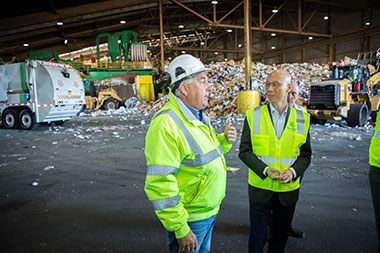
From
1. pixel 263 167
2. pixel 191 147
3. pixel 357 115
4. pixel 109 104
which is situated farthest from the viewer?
pixel 109 104

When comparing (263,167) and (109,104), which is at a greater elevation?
(109,104)

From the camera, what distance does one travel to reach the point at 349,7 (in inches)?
844

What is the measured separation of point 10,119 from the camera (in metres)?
10.4

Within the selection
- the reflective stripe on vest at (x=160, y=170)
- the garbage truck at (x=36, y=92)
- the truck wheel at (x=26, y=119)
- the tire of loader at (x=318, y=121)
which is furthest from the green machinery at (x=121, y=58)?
the reflective stripe on vest at (x=160, y=170)

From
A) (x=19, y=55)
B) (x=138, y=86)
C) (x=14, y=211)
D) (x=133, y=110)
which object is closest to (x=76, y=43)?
(x=19, y=55)

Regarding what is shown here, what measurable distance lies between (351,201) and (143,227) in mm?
2686

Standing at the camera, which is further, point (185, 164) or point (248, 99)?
point (248, 99)

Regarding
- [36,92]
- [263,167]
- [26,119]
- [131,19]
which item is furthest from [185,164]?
[131,19]

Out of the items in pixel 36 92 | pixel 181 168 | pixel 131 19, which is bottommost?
pixel 181 168

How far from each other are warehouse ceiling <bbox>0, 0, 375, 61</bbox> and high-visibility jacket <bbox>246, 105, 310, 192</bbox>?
1582 centimetres

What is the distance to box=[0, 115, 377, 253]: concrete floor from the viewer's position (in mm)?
2424

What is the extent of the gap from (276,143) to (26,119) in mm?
10823

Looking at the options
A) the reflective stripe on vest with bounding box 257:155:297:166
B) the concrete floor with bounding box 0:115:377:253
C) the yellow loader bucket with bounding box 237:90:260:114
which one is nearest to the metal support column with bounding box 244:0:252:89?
the yellow loader bucket with bounding box 237:90:260:114

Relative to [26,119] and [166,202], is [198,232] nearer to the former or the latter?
[166,202]
